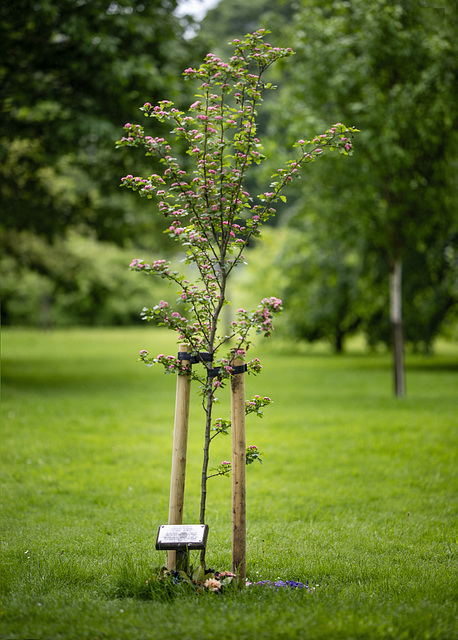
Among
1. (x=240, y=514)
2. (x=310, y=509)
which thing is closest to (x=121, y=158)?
(x=310, y=509)

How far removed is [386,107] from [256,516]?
325 inches

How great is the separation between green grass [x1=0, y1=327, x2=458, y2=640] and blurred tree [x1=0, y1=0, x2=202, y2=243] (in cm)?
414

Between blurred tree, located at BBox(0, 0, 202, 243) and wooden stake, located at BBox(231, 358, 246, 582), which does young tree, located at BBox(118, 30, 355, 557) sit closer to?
wooden stake, located at BBox(231, 358, 246, 582)

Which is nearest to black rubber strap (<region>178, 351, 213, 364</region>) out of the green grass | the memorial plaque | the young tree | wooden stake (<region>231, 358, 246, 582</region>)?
the young tree

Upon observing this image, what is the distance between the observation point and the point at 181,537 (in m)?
3.80

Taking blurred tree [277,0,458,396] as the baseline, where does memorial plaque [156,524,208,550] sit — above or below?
below

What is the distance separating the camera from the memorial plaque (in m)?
3.76

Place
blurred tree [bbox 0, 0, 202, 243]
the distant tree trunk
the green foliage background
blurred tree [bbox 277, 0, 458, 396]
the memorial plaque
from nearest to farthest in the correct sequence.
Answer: the memorial plaque, blurred tree [bbox 277, 0, 458, 396], the green foliage background, blurred tree [bbox 0, 0, 202, 243], the distant tree trunk

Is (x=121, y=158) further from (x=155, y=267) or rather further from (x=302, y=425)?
(x=155, y=267)

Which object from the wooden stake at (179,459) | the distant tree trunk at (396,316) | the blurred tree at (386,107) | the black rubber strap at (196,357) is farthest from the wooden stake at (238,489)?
the distant tree trunk at (396,316)

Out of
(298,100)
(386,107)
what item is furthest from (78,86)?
(386,107)

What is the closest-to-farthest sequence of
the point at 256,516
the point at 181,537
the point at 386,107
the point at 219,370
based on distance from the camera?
the point at 181,537, the point at 219,370, the point at 256,516, the point at 386,107

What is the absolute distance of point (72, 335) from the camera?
115ft

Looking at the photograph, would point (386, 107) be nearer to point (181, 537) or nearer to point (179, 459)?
point (179, 459)
